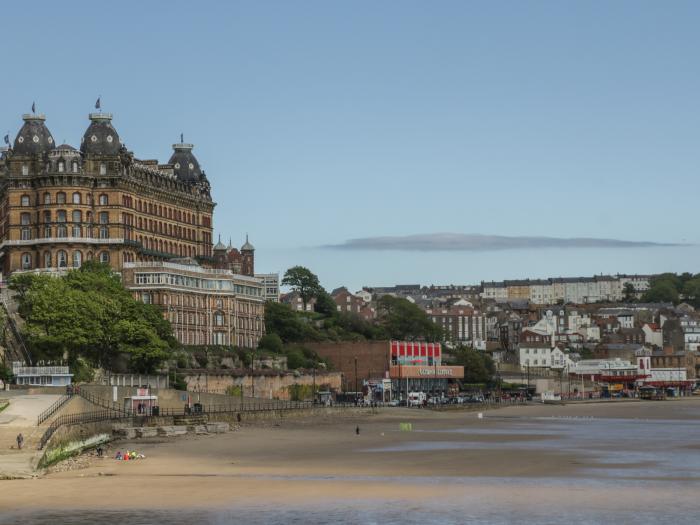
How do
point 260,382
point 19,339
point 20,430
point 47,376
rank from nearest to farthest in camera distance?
point 20,430, point 47,376, point 19,339, point 260,382

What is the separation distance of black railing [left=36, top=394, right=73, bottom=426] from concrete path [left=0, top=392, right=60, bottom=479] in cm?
35

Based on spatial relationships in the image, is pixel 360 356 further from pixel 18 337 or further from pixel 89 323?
pixel 18 337

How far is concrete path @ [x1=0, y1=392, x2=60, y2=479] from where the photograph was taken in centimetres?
6438

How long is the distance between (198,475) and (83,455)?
11.9m

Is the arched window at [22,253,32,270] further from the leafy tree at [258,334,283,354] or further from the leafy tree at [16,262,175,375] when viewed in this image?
the leafy tree at [258,334,283,354]

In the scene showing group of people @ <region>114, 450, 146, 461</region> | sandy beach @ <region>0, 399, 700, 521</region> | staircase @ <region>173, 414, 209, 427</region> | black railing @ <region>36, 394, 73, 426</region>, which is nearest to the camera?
sandy beach @ <region>0, 399, 700, 521</region>

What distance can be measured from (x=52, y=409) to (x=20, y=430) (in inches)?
362

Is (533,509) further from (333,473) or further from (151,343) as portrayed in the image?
(151,343)

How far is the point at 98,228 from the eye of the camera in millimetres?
157125

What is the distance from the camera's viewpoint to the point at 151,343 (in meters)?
124

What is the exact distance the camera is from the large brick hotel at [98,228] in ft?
502

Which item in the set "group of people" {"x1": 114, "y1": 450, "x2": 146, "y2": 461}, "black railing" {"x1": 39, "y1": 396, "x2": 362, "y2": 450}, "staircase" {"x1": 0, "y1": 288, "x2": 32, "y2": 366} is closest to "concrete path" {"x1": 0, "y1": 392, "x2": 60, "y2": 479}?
"black railing" {"x1": 39, "y1": 396, "x2": 362, "y2": 450}

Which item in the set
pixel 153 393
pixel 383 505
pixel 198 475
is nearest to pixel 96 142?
pixel 153 393

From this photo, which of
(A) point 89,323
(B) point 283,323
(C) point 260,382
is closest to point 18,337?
(A) point 89,323
